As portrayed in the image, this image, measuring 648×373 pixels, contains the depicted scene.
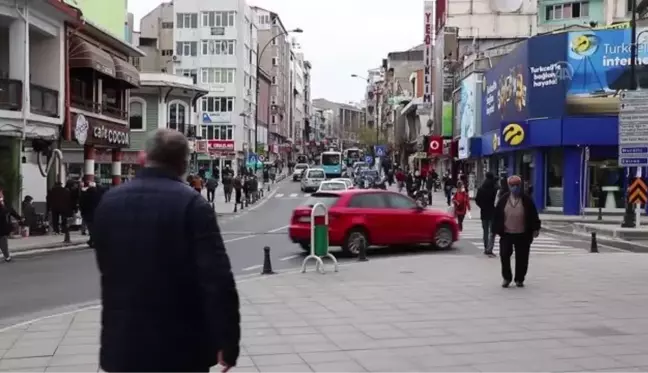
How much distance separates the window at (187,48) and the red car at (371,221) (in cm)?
6424

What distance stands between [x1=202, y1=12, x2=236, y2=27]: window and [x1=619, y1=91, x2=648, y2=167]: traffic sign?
60.7 metres

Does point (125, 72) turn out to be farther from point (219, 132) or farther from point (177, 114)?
point (219, 132)

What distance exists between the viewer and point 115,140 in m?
30.4

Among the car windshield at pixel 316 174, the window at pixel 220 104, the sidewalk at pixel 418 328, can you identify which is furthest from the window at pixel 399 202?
the window at pixel 220 104

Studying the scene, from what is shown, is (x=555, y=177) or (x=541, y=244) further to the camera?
(x=555, y=177)

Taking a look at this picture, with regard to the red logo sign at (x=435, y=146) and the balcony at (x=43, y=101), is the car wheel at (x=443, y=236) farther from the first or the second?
the red logo sign at (x=435, y=146)

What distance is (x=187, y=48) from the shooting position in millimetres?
80125

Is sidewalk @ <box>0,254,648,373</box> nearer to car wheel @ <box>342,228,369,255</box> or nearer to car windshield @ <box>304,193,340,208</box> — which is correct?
car wheel @ <box>342,228,369,255</box>

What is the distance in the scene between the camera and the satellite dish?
59.7 metres

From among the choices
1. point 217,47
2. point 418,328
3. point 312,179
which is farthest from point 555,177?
point 217,47

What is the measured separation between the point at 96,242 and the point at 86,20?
24.9 meters

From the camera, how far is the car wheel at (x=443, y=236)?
19.4m

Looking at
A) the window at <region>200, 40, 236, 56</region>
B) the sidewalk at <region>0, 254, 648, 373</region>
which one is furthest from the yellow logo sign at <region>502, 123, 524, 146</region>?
the window at <region>200, 40, 236, 56</region>

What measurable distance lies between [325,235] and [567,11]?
46.1 metres
